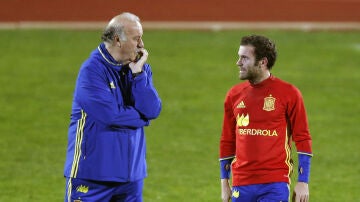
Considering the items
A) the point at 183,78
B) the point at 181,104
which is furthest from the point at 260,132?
the point at 183,78

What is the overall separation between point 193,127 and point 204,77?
427 centimetres

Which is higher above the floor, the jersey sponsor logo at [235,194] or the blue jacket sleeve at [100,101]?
the blue jacket sleeve at [100,101]

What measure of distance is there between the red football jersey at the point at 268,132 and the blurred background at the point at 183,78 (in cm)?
423

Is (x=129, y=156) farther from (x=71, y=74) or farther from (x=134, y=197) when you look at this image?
(x=71, y=74)

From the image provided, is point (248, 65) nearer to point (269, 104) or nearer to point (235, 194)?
point (269, 104)

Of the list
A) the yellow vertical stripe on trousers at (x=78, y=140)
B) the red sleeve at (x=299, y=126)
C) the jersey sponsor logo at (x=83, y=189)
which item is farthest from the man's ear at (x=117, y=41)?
the red sleeve at (x=299, y=126)

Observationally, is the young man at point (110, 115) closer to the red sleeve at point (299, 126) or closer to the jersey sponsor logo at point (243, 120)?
the jersey sponsor logo at point (243, 120)

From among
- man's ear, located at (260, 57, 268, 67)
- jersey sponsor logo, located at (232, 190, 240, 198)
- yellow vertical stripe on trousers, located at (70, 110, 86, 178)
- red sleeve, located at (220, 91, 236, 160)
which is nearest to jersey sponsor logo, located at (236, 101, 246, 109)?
red sleeve, located at (220, 91, 236, 160)

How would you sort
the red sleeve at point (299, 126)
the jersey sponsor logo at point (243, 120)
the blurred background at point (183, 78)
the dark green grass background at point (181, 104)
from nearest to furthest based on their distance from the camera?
the red sleeve at point (299, 126)
the jersey sponsor logo at point (243, 120)
the dark green grass background at point (181, 104)
the blurred background at point (183, 78)

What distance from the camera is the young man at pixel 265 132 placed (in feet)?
23.3

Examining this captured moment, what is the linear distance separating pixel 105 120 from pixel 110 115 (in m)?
0.05

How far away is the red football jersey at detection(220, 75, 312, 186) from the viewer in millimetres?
7105

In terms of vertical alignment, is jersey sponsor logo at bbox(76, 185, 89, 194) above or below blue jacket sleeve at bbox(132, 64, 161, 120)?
below

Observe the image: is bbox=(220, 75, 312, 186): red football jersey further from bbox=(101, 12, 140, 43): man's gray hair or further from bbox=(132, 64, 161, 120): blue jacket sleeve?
bbox=(101, 12, 140, 43): man's gray hair
